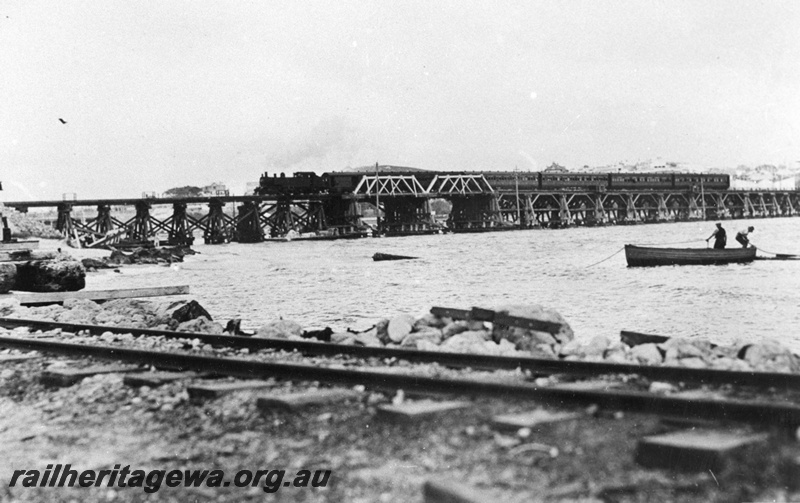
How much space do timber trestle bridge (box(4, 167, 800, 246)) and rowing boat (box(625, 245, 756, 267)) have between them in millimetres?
39588

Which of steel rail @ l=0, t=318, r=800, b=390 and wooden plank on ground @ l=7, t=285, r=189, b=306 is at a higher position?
steel rail @ l=0, t=318, r=800, b=390

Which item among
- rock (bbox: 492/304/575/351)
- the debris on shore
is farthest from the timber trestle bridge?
rock (bbox: 492/304/575/351)

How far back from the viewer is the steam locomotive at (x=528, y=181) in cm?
7144

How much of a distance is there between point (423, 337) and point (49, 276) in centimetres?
1208

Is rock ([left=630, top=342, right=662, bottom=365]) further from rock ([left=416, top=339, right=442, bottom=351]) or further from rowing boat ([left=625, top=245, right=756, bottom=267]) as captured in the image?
rowing boat ([left=625, top=245, right=756, bottom=267])

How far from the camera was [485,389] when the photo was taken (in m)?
4.45

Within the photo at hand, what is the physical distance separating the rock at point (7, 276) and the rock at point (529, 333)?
1246 centimetres

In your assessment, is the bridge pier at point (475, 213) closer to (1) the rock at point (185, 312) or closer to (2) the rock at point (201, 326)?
(1) the rock at point (185, 312)

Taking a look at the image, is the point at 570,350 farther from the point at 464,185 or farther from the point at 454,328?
the point at 464,185

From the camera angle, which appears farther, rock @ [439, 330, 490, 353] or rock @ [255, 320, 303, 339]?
rock @ [255, 320, 303, 339]

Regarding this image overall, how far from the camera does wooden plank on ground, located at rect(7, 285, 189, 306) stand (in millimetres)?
14375

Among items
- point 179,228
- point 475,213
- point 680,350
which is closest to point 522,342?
point 680,350

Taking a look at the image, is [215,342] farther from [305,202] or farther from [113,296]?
[305,202]

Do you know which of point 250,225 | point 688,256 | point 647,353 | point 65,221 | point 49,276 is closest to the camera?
point 647,353
